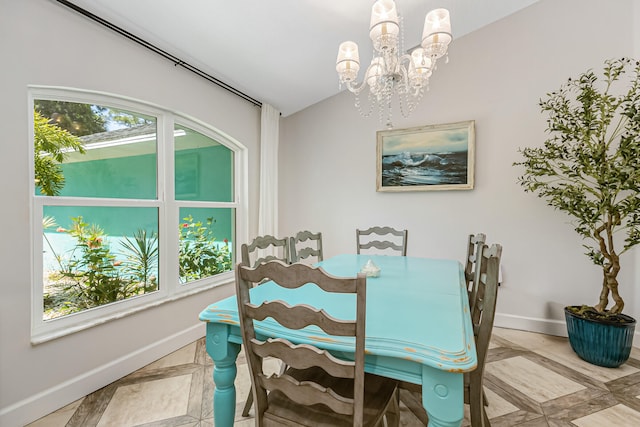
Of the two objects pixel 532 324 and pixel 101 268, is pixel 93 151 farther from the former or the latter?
pixel 532 324

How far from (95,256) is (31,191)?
22.9 inches

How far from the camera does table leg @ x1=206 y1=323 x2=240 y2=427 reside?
119 cm

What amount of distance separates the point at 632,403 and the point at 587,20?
3062mm

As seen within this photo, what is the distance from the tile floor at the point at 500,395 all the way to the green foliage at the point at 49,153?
1308 mm

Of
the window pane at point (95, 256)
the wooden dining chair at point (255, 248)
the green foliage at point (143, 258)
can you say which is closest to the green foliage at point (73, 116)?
the window pane at point (95, 256)

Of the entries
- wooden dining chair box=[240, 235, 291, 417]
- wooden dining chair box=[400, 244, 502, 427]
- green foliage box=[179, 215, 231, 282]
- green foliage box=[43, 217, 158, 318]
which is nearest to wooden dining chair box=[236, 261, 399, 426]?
wooden dining chair box=[400, 244, 502, 427]

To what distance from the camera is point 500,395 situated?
184 centimetres

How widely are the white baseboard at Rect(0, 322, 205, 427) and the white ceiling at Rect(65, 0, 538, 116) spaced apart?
225 centimetres

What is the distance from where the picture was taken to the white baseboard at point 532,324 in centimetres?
273

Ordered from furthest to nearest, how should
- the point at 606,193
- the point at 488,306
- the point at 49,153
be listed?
the point at 606,193 < the point at 49,153 < the point at 488,306

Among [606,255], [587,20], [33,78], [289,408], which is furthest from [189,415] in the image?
[587,20]

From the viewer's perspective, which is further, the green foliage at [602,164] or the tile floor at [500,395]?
the green foliage at [602,164]

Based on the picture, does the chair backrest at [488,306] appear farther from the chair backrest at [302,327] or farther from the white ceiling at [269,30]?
the white ceiling at [269,30]

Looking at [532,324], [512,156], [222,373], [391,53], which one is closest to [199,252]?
[222,373]
